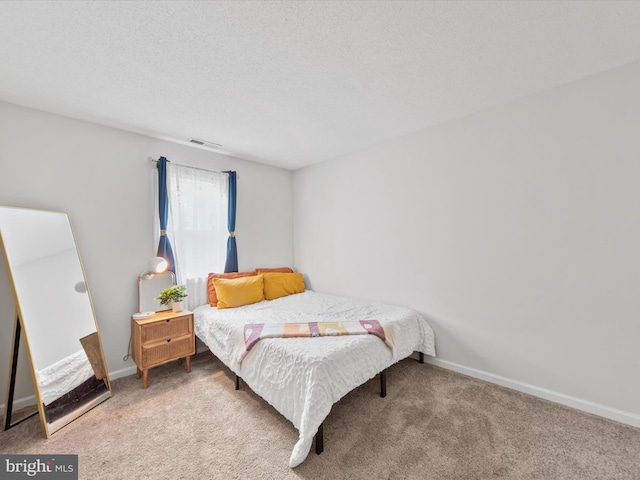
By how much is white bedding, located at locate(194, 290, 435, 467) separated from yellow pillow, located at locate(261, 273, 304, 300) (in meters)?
0.31

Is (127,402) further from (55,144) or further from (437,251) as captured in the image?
(437,251)

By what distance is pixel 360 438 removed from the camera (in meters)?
1.74

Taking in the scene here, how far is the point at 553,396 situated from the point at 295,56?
125 inches

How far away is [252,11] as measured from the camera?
1.34 meters

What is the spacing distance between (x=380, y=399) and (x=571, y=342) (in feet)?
5.06

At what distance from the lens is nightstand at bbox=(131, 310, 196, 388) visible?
7.80ft

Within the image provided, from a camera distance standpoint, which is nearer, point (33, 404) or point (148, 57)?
point (148, 57)

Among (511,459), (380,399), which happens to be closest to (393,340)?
(380,399)

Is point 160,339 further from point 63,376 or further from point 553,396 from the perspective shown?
point 553,396

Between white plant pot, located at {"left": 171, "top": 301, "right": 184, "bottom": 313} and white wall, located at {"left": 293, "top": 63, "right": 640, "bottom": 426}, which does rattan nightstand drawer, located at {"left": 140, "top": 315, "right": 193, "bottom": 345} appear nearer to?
white plant pot, located at {"left": 171, "top": 301, "right": 184, "bottom": 313}

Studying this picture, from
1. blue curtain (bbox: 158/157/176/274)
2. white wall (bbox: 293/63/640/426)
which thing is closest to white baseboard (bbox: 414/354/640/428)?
white wall (bbox: 293/63/640/426)

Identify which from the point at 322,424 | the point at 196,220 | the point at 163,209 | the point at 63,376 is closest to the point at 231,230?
the point at 196,220

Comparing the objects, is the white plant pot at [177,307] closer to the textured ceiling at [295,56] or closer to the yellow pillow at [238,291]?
the yellow pillow at [238,291]

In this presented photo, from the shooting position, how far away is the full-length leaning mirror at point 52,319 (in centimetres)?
188
